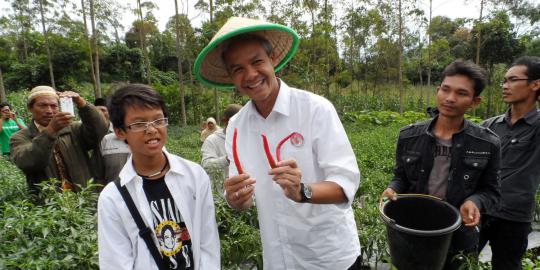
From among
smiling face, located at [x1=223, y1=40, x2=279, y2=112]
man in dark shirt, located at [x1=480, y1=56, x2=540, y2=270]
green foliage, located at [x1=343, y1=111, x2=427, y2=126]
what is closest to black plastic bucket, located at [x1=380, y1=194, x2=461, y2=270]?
man in dark shirt, located at [x1=480, y1=56, x2=540, y2=270]

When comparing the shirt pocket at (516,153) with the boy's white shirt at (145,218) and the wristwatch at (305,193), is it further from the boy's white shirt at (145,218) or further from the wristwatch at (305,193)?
the boy's white shirt at (145,218)

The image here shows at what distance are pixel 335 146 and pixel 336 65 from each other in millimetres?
16407

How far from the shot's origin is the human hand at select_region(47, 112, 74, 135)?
231cm

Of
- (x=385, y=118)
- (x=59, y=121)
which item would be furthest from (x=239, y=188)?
(x=385, y=118)

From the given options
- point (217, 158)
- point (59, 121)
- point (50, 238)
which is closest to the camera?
point (50, 238)

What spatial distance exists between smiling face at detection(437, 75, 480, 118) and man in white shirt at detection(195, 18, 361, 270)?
35.5 inches

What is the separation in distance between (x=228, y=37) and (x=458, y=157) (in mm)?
1446

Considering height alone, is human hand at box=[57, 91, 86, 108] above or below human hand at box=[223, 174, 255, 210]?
above

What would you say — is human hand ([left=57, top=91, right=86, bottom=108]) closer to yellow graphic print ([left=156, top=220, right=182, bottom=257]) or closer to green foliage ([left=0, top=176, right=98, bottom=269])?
green foliage ([left=0, top=176, right=98, bottom=269])

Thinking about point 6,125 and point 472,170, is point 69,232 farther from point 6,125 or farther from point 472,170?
point 6,125

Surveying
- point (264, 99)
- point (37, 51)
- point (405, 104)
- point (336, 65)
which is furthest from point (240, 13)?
point (37, 51)

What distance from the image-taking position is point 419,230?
149cm

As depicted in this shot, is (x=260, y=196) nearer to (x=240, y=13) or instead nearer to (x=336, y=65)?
(x=240, y=13)

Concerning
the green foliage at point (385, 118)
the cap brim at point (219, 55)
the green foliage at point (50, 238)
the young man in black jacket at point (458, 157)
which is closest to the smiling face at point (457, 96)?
the young man in black jacket at point (458, 157)
